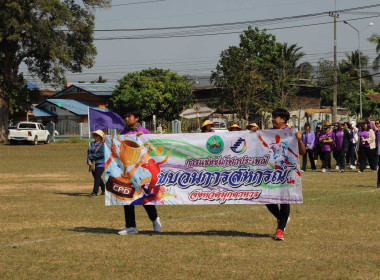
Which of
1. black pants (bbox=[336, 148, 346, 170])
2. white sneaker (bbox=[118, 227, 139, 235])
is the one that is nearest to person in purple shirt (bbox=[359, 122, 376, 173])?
black pants (bbox=[336, 148, 346, 170])

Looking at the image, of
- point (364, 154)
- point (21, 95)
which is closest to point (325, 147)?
point (364, 154)

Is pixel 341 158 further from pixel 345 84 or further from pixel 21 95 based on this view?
pixel 345 84

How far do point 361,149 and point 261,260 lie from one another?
1744 centimetres

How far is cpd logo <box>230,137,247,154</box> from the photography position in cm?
1013

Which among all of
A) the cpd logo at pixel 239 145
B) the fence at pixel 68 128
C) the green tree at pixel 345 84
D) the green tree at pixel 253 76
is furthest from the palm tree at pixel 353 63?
the cpd logo at pixel 239 145

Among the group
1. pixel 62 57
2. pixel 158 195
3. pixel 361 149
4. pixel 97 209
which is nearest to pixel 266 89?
pixel 62 57

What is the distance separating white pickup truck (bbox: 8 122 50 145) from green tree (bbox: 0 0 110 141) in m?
3.16

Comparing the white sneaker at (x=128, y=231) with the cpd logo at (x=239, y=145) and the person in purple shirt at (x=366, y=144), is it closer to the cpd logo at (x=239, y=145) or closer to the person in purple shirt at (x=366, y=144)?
the cpd logo at (x=239, y=145)

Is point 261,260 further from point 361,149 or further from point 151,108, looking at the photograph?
point 151,108

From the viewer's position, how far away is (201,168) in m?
10.3

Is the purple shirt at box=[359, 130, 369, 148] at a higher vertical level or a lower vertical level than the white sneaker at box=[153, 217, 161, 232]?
higher

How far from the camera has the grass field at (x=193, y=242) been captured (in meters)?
7.54

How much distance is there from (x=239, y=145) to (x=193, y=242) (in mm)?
1721

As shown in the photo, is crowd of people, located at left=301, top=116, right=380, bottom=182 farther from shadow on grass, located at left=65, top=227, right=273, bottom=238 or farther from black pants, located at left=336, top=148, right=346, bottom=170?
shadow on grass, located at left=65, top=227, right=273, bottom=238
